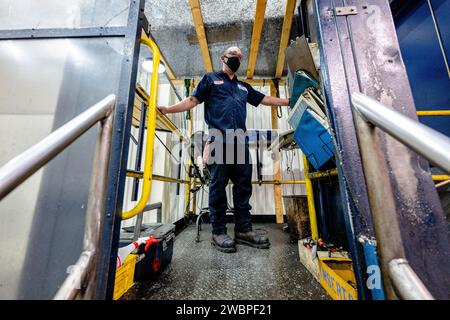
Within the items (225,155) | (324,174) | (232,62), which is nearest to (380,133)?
(324,174)

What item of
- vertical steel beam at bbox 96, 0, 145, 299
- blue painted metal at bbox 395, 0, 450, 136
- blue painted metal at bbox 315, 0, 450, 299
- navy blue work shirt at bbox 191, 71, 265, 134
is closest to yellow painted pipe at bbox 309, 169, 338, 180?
blue painted metal at bbox 315, 0, 450, 299

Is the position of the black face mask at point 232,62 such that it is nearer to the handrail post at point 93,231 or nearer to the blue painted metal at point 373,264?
the handrail post at point 93,231

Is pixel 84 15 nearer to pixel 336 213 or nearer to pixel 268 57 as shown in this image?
pixel 336 213

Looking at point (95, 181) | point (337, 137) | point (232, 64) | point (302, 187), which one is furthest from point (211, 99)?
point (302, 187)

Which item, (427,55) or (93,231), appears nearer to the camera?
(93,231)

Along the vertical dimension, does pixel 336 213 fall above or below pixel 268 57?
below

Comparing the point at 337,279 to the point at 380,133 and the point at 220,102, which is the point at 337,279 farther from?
the point at 220,102

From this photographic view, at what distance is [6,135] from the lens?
72 cm

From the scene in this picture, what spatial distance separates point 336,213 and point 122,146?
4.78ft

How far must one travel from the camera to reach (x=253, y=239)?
1.57 meters

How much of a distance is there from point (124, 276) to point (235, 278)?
1.92 ft

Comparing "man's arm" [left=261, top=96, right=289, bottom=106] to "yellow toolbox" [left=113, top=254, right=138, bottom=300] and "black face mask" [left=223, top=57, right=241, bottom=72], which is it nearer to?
"black face mask" [left=223, top=57, right=241, bottom=72]

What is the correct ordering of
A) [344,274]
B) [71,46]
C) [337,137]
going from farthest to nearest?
[344,274], [71,46], [337,137]

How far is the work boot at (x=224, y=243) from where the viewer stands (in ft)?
4.75
